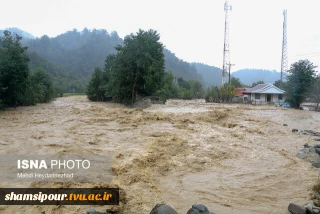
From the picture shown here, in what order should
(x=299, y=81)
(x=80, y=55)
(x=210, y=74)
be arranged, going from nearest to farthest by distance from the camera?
1. (x=299, y=81)
2. (x=80, y=55)
3. (x=210, y=74)

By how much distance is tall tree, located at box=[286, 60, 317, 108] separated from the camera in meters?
24.6

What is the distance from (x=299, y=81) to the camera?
25000 mm

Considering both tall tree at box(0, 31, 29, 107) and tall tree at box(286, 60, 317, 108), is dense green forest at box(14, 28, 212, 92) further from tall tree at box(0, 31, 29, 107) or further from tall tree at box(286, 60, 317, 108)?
tall tree at box(286, 60, 317, 108)

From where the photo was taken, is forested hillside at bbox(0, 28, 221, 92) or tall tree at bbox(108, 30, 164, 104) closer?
tall tree at bbox(108, 30, 164, 104)

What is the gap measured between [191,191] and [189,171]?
115cm

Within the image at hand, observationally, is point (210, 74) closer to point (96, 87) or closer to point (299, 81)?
point (96, 87)

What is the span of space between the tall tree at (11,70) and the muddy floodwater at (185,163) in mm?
6565

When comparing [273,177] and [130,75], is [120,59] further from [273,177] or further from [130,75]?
[273,177]

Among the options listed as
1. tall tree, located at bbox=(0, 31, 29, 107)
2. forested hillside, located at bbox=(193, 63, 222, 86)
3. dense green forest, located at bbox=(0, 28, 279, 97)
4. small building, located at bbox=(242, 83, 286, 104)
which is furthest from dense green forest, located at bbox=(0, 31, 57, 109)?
forested hillside, located at bbox=(193, 63, 222, 86)

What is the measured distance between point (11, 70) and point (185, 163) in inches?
588

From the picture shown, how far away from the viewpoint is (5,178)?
4996 millimetres

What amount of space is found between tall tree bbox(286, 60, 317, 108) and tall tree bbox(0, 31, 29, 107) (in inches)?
986

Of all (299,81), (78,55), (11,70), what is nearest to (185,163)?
(11,70)

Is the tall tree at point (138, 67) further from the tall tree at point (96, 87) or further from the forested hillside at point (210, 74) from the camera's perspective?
the forested hillside at point (210, 74)
